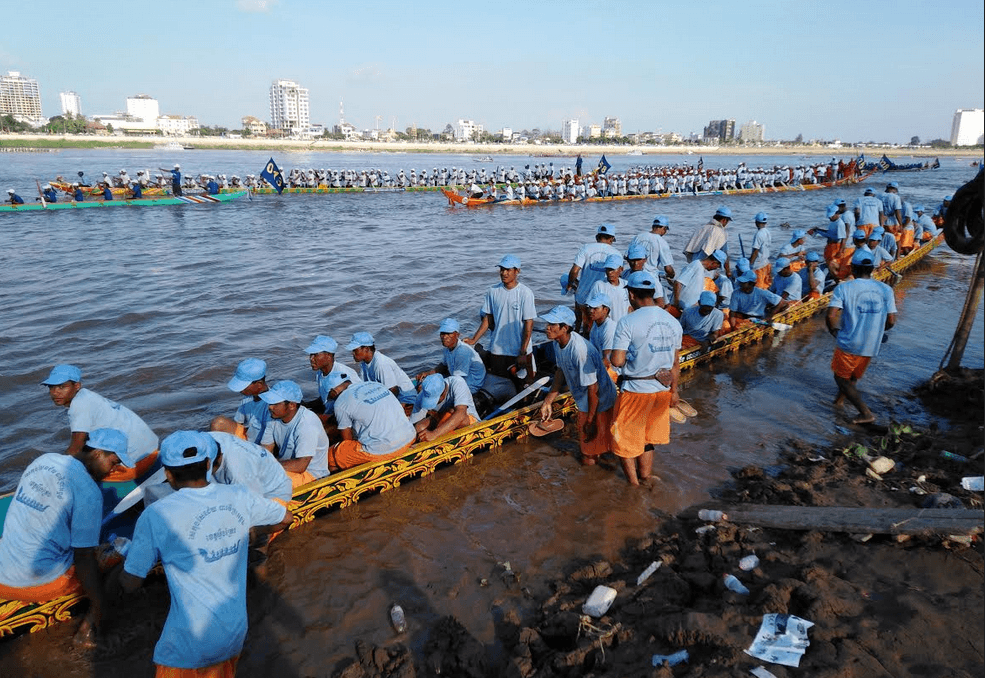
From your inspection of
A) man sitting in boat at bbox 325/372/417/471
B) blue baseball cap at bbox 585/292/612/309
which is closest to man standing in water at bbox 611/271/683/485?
blue baseball cap at bbox 585/292/612/309

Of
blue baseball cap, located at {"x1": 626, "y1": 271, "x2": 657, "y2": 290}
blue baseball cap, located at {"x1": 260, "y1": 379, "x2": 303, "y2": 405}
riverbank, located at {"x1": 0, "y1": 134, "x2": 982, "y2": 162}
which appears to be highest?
riverbank, located at {"x1": 0, "y1": 134, "x2": 982, "y2": 162}

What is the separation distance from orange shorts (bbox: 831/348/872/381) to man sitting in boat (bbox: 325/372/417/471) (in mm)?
5453

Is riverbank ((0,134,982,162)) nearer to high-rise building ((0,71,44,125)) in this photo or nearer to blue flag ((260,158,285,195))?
blue flag ((260,158,285,195))

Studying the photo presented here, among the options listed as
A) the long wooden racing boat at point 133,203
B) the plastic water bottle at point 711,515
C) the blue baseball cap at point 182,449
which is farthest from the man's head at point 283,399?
the long wooden racing boat at point 133,203

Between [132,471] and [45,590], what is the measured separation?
4.96ft

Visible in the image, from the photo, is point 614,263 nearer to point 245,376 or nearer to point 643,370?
point 643,370

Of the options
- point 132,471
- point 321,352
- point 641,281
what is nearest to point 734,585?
point 641,281

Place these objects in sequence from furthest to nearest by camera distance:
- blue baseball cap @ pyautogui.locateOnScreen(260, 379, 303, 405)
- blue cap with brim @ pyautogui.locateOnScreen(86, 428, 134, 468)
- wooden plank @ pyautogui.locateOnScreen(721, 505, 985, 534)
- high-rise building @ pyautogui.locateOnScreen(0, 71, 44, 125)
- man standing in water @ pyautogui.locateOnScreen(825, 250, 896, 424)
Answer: high-rise building @ pyautogui.locateOnScreen(0, 71, 44, 125), man standing in water @ pyautogui.locateOnScreen(825, 250, 896, 424), blue baseball cap @ pyautogui.locateOnScreen(260, 379, 303, 405), wooden plank @ pyautogui.locateOnScreen(721, 505, 985, 534), blue cap with brim @ pyautogui.locateOnScreen(86, 428, 134, 468)

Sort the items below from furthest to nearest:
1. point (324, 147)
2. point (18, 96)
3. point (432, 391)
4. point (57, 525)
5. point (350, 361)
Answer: point (18, 96) < point (324, 147) < point (350, 361) < point (432, 391) < point (57, 525)

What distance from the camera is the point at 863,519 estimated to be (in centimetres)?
445

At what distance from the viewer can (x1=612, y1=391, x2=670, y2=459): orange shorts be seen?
5645mm

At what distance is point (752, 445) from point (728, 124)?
209004 mm

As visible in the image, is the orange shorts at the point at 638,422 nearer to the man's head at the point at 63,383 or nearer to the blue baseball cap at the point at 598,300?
the blue baseball cap at the point at 598,300

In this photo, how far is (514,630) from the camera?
4270 millimetres
